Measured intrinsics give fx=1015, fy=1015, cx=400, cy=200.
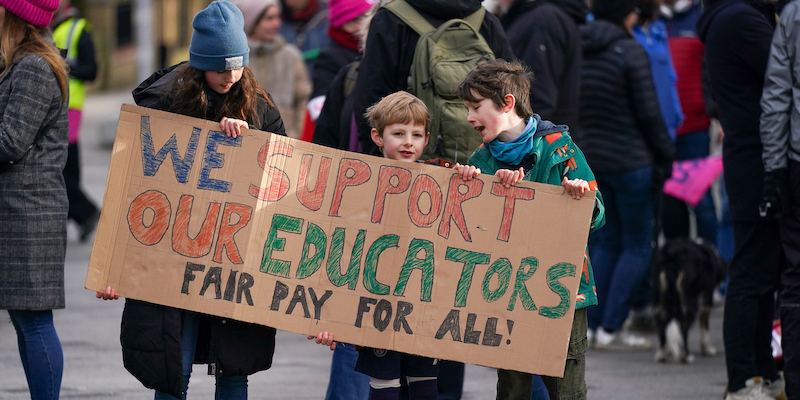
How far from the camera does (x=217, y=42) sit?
362cm

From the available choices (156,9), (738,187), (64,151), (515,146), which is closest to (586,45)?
(738,187)

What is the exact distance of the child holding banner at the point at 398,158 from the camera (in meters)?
3.93

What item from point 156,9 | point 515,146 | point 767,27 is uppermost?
point 767,27

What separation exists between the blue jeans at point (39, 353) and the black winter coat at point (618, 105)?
3.60 meters

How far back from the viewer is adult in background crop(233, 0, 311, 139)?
7285mm

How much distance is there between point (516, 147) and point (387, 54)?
1.00 m

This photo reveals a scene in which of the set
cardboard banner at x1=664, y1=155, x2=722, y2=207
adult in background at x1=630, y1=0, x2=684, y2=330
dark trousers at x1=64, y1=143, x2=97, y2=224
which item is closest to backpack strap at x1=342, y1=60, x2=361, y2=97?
adult in background at x1=630, y1=0, x2=684, y2=330

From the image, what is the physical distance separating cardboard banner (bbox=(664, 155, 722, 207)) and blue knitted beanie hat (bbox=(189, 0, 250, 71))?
185 inches

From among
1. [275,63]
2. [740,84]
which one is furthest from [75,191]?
[740,84]

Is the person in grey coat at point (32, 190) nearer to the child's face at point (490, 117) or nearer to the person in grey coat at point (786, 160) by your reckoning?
the child's face at point (490, 117)

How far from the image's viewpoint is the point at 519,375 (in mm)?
3928

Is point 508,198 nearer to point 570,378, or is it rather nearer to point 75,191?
point 570,378

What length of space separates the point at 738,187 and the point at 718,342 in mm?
2166

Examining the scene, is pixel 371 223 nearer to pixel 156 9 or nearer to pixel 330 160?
pixel 330 160
